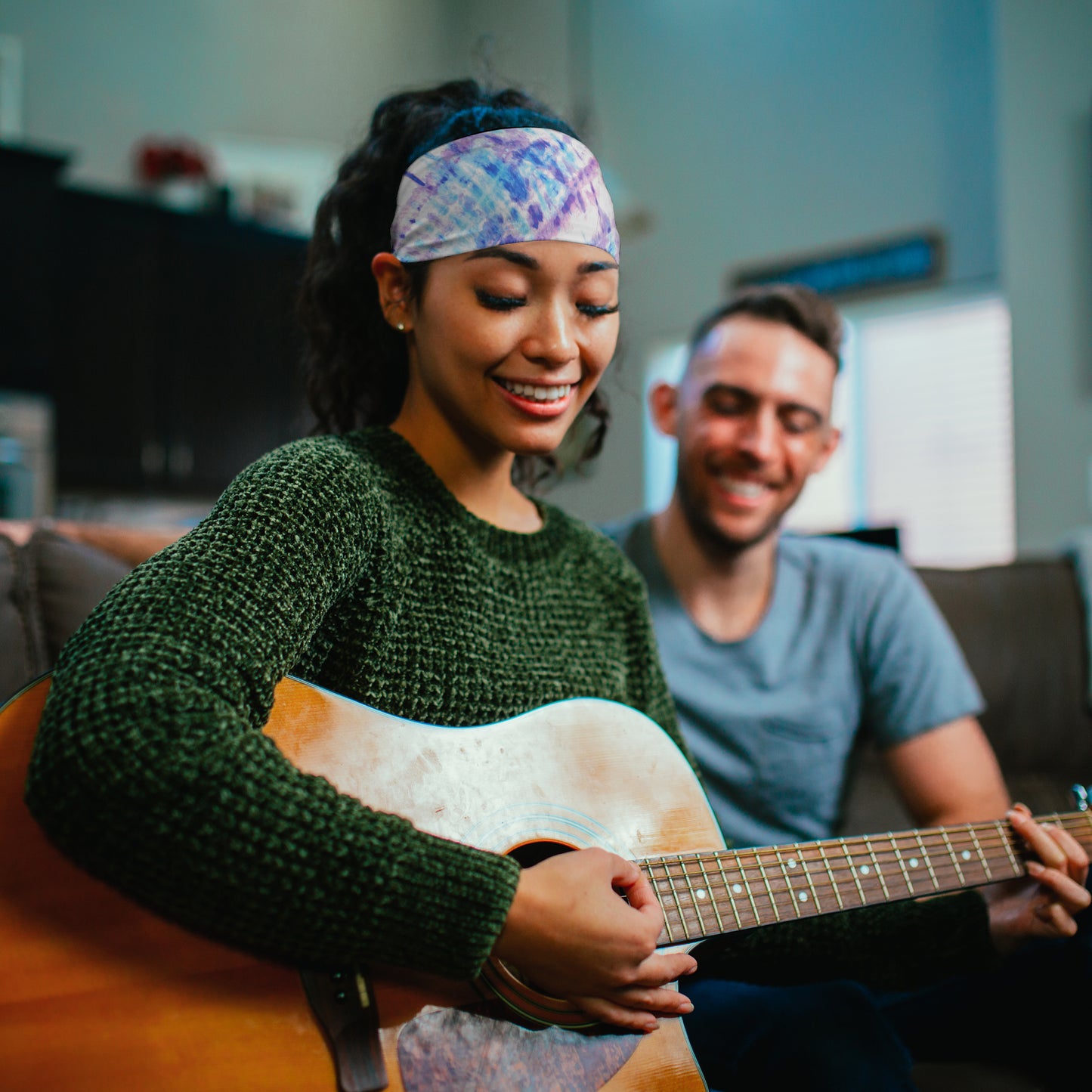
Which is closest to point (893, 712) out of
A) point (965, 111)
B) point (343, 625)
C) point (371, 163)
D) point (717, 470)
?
point (717, 470)

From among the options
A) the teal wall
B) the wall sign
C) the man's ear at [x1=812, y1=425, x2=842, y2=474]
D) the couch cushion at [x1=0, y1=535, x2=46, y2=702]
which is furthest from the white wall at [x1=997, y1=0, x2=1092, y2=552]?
the couch cushion at [x1=0, y1=535, x2=46, y2=702]

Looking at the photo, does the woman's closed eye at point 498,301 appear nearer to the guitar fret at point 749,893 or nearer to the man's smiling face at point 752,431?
the guitar fret at point 749,893

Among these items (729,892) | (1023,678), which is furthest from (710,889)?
(1023,678)

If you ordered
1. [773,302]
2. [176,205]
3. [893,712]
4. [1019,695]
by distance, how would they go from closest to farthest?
[893,712] < [773,302] < [1019,695] < [176,205]

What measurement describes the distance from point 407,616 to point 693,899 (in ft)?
1.18

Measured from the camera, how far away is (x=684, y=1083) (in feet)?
2.86

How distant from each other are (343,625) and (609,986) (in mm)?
370

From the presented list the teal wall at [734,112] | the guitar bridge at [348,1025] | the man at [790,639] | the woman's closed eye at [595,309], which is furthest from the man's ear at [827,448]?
the teal wall at [734,112]

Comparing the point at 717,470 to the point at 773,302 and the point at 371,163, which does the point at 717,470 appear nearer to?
the point at 773,302

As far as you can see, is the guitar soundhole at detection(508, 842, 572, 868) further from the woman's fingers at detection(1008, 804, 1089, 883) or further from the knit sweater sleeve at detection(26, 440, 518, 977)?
the woman's fingers at detection(1008, 804, 1089, 883)

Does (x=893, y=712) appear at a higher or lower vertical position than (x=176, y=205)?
lower

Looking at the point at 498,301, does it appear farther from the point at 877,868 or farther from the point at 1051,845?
the point at 1051,845

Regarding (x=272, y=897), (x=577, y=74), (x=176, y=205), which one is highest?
(x=577, y=74)

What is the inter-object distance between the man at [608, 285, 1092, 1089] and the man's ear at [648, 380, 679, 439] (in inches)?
2.0
